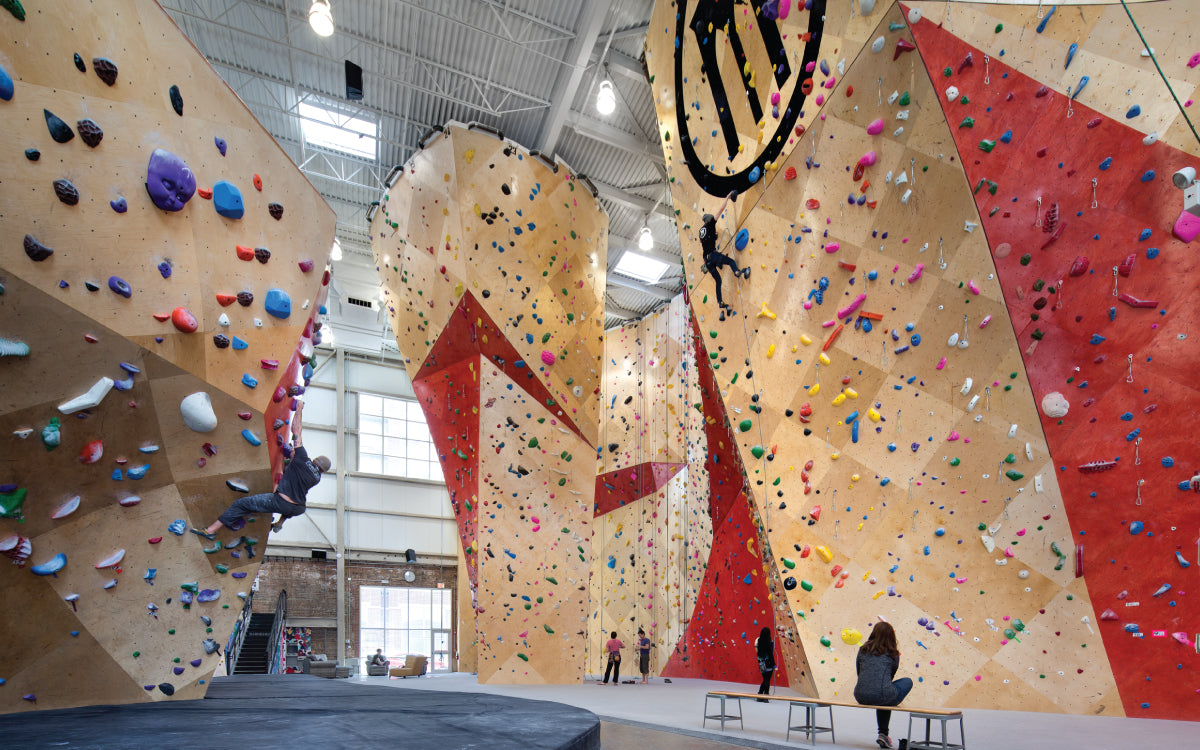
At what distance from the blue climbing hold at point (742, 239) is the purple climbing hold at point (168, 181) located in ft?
16.4

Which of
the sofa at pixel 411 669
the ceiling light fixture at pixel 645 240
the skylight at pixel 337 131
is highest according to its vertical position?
the skylight at pixel 337 131

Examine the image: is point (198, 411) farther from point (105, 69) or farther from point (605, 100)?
point (605, 100)

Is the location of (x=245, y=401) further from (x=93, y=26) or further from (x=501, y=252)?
(x=501, y=252)

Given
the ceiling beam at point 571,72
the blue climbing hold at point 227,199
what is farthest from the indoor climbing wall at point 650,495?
the blue climbing hold at point 227,199

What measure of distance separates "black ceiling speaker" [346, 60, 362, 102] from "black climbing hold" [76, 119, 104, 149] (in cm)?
815

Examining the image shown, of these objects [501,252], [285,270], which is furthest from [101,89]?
[501,252]

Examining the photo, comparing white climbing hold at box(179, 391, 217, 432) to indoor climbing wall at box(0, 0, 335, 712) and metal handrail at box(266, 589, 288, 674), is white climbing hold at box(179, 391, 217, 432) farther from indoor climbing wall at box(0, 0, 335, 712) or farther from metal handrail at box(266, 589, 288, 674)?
metal handrail at box(266, 589, 288, 674)

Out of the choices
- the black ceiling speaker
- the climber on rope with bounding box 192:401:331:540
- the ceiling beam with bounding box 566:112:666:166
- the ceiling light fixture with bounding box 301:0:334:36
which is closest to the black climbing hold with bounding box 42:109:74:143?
the climber on rope with bounding box 192:401:331:540

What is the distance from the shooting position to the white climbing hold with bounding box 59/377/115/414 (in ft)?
13.2

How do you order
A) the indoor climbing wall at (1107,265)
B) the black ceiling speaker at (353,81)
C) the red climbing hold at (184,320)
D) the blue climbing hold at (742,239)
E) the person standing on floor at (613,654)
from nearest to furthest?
the red climbing hold at (184,320)
the indoor climbing wall at (1107,265)
the blue climbing hold at (742,239)
the person standing on floor at (613,654)
the black ceiling speaker at (353,81)

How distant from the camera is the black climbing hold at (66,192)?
3.80m

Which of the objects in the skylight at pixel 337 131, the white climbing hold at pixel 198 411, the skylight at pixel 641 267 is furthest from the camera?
the skylight at pixel 641 267

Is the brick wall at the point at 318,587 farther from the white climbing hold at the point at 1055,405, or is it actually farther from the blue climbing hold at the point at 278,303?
the white climbing hold at the point at 1055,405

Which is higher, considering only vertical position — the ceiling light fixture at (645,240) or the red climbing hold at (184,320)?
the ceiling light fixture at (645,240)
